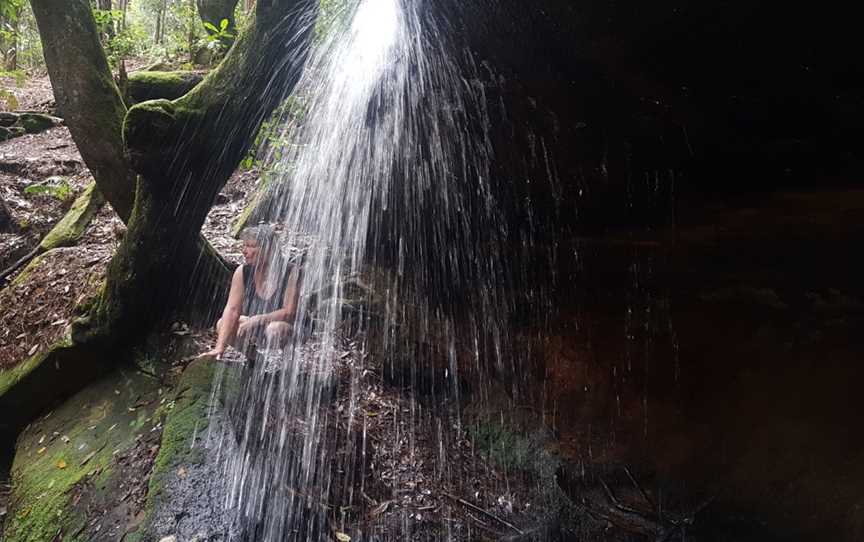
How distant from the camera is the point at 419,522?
14.4ft

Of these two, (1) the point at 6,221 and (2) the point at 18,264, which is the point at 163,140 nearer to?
(2) the point at 18,264

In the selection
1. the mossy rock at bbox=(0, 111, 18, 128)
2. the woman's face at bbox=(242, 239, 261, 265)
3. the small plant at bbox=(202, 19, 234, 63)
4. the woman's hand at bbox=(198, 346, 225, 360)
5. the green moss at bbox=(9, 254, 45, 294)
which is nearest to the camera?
the woman's hand at bbox=(198, 346, 225, 360)

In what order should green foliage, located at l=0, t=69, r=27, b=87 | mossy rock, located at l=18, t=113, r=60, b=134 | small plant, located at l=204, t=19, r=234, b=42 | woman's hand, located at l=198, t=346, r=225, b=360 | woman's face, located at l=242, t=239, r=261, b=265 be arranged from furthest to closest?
mossy rock, located at l=18, t=113, r=60, b=134, green foliage, located at l=0, t=69, r=27, b=87, small plant, located at l=204, t=19, r=234, b=42, woman's face, located at l=242, t=239, r=261, b=265, woman's hand, located at l=198, t=346, r=225, b=360

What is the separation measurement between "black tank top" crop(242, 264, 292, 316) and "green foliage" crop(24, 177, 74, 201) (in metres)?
5.49

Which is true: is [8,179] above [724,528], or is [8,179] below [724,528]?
above

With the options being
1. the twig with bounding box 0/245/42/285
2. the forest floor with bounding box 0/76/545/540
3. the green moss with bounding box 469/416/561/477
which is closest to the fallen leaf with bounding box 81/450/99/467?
the forest floor with bounding box 0/76/545/540

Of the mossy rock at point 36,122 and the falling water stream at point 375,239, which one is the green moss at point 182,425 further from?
the mossy rock at point 36,122

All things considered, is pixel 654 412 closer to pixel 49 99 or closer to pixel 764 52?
pixel 764 52

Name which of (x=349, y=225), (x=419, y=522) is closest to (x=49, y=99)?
(x=349, y=225)

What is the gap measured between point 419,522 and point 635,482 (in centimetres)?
199

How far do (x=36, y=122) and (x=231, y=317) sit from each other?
951cm

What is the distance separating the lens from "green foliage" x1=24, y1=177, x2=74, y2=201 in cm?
853

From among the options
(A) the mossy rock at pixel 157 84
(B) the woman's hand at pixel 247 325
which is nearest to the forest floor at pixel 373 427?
(B) the woman's hand at pixel 247 325

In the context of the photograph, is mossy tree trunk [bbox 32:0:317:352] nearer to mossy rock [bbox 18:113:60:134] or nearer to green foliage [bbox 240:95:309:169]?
green foliage [bbox 240:95:309:169]
